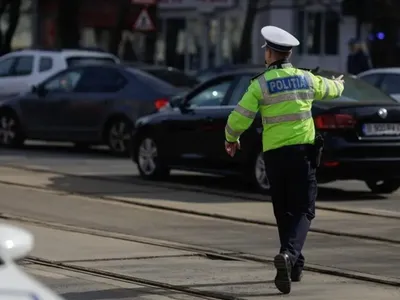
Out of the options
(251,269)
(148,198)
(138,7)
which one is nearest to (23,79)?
(148,198)

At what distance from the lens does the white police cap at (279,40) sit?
8469 mm

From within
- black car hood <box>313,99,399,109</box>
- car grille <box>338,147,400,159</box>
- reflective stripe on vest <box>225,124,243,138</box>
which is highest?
reflective stripe on vest <box>225,124,243,138</box>

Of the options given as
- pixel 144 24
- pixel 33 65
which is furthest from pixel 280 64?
pixel 144 24

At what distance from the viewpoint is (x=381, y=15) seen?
1157 inches

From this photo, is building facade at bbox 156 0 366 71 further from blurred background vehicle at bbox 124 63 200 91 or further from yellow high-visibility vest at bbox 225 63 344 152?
yellow high-visibility vest at bbox 225 63 344 152

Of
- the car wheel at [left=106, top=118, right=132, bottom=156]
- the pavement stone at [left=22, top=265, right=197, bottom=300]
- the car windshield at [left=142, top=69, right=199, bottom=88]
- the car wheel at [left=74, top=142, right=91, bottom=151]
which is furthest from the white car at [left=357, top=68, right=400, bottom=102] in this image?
the pavement stone at [left=22, top=265, right=197, bottom=300]

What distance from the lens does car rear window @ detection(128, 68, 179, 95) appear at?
1983 cm

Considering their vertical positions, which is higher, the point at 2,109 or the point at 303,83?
the point at 303,83

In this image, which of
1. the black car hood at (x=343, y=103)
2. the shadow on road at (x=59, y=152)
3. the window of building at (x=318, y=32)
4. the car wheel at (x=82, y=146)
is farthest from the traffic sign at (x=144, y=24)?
the black car hood at (x=343, y=103)

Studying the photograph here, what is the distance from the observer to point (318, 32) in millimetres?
41656

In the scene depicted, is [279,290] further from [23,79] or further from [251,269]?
[23,79]

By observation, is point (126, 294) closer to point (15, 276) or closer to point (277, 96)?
point (277, 96)

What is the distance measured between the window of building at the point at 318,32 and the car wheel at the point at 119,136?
2179cm

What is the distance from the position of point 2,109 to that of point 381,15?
11.0 m
